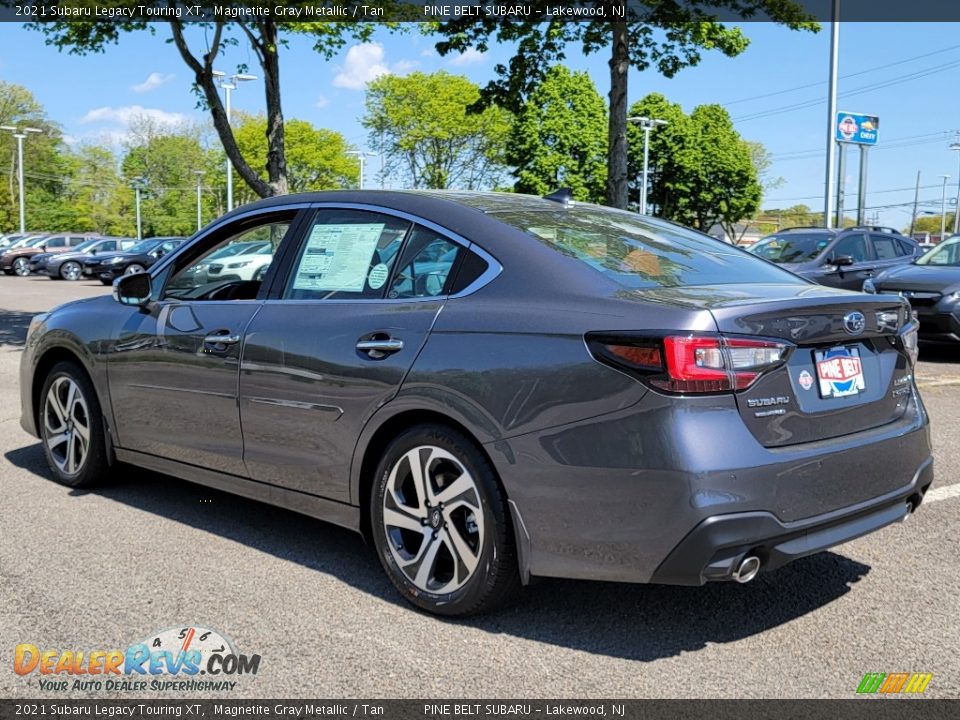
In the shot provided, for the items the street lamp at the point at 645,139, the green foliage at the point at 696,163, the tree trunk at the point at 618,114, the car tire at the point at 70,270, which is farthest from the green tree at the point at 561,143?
the tree trunk at the point at 618,114

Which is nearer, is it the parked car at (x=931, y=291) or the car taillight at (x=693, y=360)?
the car taillight at (x=693, y=360)

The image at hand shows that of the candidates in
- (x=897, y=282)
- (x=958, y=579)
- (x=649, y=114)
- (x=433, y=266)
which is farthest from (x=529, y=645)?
(x=649, y=114)

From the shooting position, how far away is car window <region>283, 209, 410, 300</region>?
407 cm

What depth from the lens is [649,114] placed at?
62.0 metres

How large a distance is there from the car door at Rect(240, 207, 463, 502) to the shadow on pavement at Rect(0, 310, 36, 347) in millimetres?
8861

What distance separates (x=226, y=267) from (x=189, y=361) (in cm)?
78

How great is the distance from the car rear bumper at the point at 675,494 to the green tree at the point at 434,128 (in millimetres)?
52729

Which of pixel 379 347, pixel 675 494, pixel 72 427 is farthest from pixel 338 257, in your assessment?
pixel 72 427

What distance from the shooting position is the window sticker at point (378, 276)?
13.3ft

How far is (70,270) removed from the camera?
116 feet

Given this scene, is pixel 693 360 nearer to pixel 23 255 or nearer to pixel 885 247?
pixel 885 247

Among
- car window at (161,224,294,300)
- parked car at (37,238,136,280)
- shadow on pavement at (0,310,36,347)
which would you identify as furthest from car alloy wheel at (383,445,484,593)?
parked car at (37,238,136,280)

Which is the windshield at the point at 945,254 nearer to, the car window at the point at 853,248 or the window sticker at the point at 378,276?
the car window at the point at 853,248

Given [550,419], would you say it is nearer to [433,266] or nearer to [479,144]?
[433,266]
